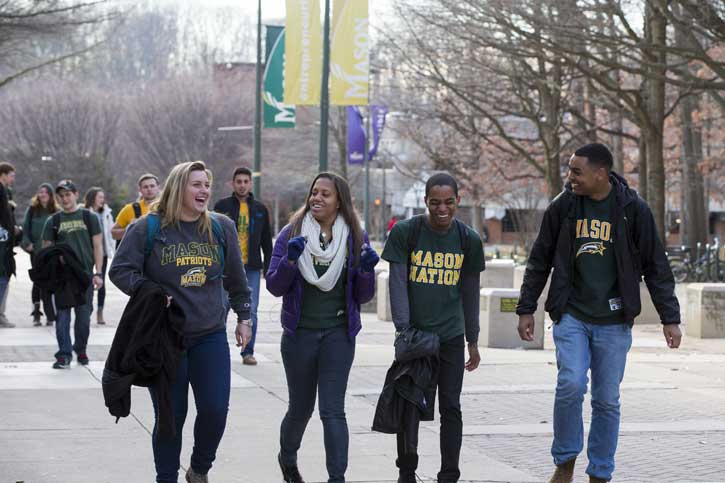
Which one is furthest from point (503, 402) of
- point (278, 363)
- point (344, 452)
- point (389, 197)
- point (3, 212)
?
point (389, 197)

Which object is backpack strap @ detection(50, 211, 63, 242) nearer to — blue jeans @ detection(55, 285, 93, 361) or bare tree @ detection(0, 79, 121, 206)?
blue jeans @ detection(55, 285, 93, 361)

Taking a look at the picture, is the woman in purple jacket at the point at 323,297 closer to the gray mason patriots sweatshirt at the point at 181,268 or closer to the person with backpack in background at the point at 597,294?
the gray mason patriots sweatshirt at the point at 181,268

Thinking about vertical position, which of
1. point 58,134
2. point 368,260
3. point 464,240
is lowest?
point 368,260

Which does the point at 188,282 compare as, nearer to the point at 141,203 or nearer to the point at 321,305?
the point at 321,305

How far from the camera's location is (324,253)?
6414 millimetres

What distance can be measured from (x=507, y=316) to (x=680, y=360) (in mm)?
2128

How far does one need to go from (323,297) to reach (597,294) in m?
1.44

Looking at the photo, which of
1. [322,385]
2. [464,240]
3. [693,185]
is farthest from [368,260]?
[693,185]

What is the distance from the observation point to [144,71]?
11156 cm

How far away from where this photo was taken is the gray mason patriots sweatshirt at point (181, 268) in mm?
6047

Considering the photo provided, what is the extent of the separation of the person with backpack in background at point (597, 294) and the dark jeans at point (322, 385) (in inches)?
40.8

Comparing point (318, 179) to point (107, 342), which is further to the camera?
point (107, 342)

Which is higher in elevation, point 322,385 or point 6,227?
point 6,227

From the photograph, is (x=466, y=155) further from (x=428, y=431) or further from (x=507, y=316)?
(x=428, y=431)
